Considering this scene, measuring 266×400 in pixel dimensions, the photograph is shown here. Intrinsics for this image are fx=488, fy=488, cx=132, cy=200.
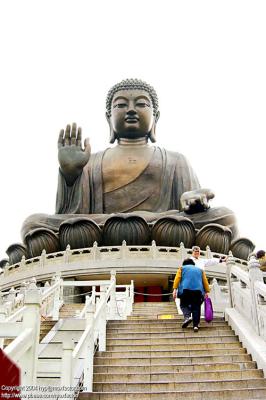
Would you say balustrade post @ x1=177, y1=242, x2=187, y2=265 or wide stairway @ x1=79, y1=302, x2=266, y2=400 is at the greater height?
wide stairway @ x1=79, y1=302, x2=266, y2=400

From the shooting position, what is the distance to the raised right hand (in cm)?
1702

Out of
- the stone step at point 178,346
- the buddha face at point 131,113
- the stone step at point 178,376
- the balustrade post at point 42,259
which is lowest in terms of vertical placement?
the balustrade post at point 42,259

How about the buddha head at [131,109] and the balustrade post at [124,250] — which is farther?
the buddha head at [131,109]

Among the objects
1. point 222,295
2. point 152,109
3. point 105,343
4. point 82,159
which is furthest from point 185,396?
point 152,109

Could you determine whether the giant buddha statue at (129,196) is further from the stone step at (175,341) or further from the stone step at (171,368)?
the stone step at (171,368)

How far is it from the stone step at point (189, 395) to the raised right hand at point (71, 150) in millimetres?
13360

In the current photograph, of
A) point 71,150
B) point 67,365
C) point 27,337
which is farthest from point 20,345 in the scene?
point 71,150

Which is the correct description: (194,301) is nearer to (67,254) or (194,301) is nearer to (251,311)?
(251,311)

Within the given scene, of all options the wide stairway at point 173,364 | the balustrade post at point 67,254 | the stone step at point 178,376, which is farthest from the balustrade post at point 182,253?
the stone step at point 178,376

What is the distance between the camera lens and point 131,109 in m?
19.6

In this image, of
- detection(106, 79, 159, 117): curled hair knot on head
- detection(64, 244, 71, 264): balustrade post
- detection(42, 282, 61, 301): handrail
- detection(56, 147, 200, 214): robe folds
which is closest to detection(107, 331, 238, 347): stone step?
detection(42, 282, 61, 301): handrail

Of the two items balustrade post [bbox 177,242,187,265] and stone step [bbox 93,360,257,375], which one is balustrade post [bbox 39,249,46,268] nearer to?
balustrade post [bbox 177,242,187,265]

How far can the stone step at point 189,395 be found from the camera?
4094 millimetres

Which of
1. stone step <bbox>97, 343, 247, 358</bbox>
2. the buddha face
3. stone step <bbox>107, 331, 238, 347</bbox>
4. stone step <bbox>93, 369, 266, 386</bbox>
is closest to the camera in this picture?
stone step <bbox>93, 369, 266, 386</bbox>
